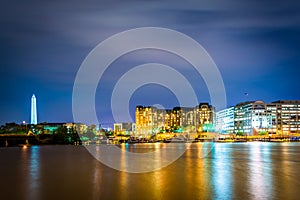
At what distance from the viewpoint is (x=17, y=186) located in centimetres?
2306

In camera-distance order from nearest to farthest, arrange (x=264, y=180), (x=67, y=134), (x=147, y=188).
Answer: (x=147, y=188) < (x=264, y=180) < (x=67, y=134)

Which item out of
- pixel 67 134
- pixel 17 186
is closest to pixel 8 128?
pixel 67 134

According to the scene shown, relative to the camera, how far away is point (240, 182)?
2342 centimetres

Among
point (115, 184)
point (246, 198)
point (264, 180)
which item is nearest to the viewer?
point (246, 198)

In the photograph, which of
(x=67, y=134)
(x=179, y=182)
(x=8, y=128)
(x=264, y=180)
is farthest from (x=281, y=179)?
(x=8, y=128)

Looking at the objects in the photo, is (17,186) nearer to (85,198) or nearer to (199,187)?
(85,198)

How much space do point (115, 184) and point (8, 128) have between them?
172 metres

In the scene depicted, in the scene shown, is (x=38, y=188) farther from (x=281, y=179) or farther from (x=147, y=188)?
(x=281, y=179)

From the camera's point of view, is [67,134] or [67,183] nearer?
[67,183]

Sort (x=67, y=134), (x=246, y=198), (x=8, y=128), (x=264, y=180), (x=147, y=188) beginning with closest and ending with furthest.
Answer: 1. (x=246, y=198)
2. (x=147, y=188)
3. (x=264, y=180)
4. (x=67, y=134)
5. (x=8, y=128)

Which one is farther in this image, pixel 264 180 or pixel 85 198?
pixel 264 180

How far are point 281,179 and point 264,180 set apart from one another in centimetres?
148

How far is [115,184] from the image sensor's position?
22578mm

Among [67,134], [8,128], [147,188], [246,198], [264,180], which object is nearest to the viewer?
[246,198]
